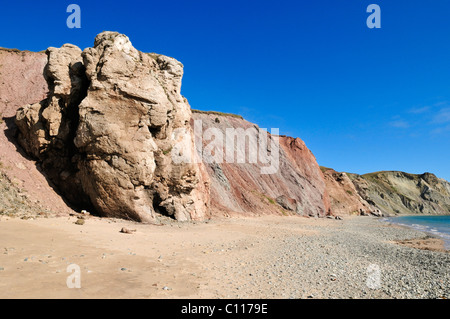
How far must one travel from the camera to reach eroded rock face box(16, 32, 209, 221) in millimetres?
16859

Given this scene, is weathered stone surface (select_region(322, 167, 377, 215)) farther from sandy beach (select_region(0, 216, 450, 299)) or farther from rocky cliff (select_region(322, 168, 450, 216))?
sandy beach (select_region(0, 216, 450, 299))

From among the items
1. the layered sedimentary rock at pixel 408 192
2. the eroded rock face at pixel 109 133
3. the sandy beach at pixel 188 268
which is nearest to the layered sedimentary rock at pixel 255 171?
the eroded rock face at pixel 109 133

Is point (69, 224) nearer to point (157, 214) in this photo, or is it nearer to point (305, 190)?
point (157, 214)

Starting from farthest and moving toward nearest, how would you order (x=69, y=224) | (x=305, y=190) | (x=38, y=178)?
(x=305, y=190) < (x=38, y=178) < (x=69, y=224)

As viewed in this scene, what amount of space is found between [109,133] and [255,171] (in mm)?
28337

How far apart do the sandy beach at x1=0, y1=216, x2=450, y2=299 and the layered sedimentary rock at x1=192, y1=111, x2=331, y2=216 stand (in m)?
16.0

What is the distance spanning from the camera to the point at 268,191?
40094mm

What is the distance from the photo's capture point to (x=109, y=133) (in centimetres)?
1680

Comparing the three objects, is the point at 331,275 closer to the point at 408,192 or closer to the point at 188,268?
the point at 188,268

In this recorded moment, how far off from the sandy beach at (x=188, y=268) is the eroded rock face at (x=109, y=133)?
4544 millimetres

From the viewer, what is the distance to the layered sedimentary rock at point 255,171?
1312 inches

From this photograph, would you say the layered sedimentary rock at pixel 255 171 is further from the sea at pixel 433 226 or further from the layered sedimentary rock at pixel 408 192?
the layered sedimentary rock at pixel 408 192

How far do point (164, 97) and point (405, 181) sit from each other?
12437cm

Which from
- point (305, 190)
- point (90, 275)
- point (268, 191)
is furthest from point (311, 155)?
point (90, 275)
